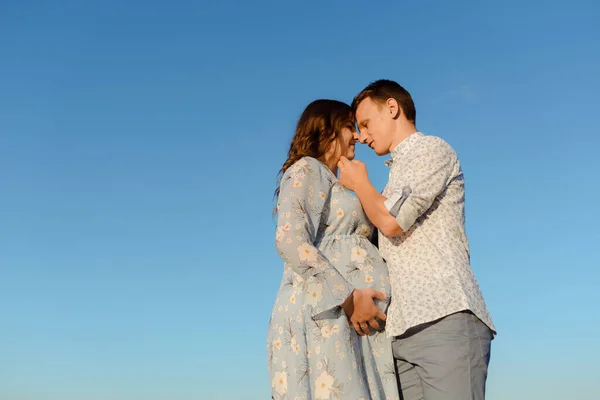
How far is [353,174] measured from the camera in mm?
4660

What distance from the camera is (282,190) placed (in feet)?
15.7

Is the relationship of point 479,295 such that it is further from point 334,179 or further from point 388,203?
point 334,179

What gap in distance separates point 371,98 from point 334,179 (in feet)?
2.18

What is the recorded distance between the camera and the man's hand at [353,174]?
4.60 m

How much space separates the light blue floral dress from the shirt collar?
0.48 m

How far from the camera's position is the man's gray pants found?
396 cm

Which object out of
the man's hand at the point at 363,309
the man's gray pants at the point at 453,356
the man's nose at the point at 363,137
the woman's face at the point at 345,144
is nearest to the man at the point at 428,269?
the man's gray pants at the point at 453,356

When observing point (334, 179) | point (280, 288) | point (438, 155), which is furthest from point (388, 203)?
point (280, 288)

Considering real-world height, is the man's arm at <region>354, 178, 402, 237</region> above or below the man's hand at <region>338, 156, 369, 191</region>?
below

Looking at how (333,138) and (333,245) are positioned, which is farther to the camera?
(333,138)

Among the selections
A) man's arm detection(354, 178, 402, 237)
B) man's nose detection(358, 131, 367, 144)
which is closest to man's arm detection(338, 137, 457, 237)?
man's arm detection(354, 178, 402, 237)

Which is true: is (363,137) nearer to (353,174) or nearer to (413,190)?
(353,174)

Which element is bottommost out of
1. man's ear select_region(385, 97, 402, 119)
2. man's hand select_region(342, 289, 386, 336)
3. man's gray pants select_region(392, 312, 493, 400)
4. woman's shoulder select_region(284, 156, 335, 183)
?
man's gray pants select_region(392, 312, 493, 400)

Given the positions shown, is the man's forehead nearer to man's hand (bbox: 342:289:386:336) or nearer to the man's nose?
the man's nose
